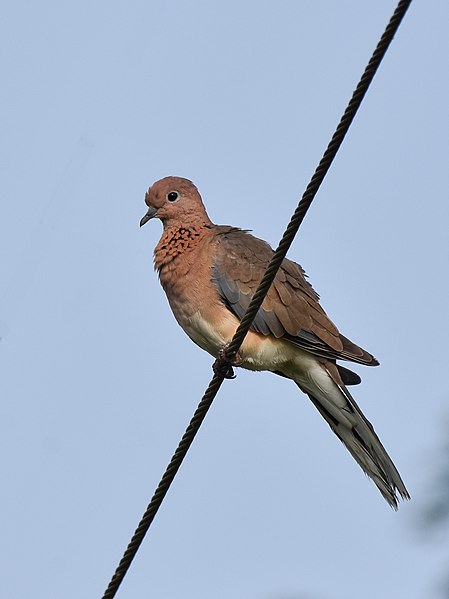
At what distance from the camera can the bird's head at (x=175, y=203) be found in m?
6.23

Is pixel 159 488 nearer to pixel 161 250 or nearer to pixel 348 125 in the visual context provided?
pixel 348 125

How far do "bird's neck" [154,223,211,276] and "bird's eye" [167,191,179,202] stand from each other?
0.20 meters

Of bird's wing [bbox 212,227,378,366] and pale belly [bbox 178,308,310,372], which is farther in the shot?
bird's wing [bbox 212,227,378,366]

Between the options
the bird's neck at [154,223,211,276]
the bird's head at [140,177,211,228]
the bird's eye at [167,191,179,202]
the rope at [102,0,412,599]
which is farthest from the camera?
the bird's eye at [167,191,179,202]

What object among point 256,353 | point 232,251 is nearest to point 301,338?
point 256,353

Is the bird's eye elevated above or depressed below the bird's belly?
above

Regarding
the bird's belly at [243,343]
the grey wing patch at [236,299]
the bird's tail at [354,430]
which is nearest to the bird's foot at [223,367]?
the bird's belly at [243,343]

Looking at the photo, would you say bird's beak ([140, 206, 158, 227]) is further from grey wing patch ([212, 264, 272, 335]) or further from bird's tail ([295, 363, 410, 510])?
bird's tail ([295, 363, 410, 510])

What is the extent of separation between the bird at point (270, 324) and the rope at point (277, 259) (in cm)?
146

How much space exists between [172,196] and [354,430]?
5.70ft

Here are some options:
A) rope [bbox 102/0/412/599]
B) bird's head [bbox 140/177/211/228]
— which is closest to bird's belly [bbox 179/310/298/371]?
bird's head [bbox 140/177/211/228]

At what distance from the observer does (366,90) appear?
322cm

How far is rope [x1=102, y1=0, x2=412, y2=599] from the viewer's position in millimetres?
3105

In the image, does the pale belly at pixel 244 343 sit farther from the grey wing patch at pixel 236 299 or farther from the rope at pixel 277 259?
the rope at pixel 277 259
